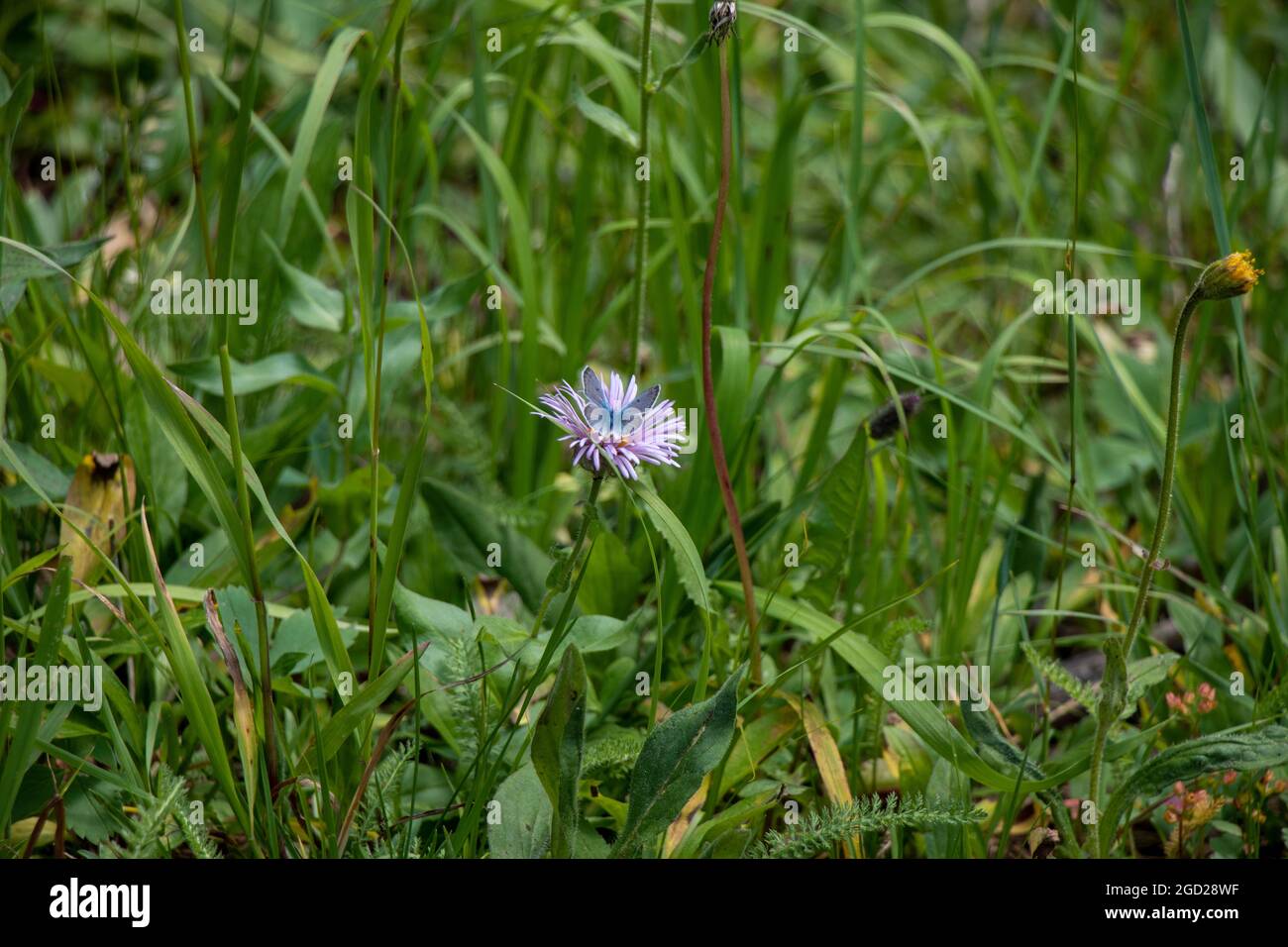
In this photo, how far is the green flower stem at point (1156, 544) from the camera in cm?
126

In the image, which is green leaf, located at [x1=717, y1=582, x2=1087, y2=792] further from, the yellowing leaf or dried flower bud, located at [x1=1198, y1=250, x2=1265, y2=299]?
the yellowing leaf

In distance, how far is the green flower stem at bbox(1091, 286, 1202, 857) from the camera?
126 centimetres

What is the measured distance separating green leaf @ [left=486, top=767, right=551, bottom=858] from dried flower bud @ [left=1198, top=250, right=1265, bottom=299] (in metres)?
0.91

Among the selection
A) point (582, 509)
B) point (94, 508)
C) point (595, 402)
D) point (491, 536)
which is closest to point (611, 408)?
point (595, 402)

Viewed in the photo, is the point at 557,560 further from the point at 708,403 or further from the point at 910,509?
the point at 910,509

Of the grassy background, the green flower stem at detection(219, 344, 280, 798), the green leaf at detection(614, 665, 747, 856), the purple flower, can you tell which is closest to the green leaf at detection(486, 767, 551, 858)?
the grassy background

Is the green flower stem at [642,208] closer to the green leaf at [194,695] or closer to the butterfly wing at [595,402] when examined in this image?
the butterfly wing at [595,402]

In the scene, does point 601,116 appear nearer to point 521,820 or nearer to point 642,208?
point 642,208

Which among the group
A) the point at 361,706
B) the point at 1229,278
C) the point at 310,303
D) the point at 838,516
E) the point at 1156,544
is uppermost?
the point at 310,303

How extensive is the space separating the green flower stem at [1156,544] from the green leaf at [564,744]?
0.60 meters

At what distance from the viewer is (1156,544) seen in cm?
132

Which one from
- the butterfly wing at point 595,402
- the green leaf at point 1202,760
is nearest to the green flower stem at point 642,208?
the butterfly wing at point 595,402

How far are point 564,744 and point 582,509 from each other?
65cm
